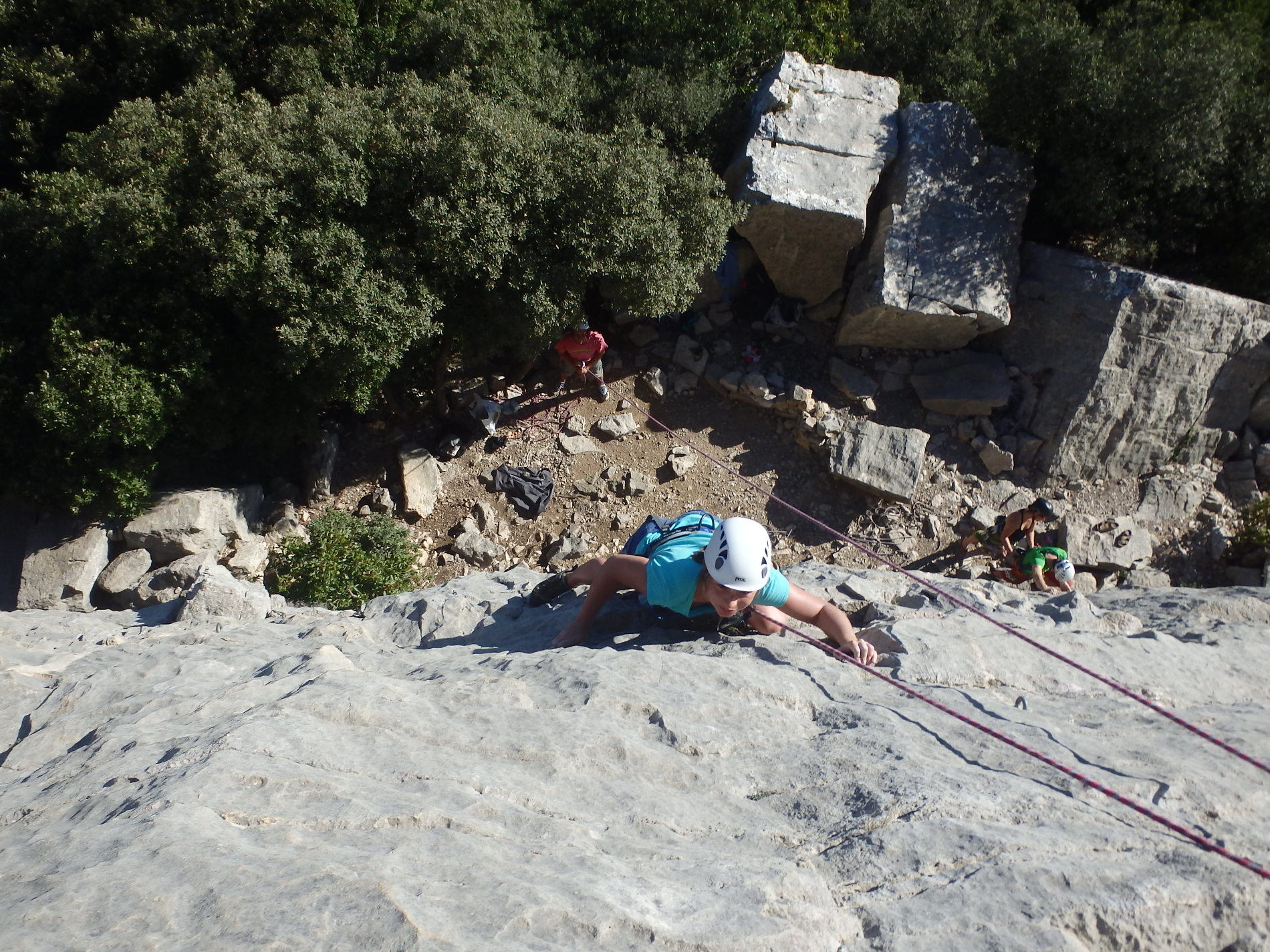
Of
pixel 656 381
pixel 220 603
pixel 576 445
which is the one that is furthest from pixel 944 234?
pixel 220 603

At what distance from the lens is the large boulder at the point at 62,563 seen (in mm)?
8914

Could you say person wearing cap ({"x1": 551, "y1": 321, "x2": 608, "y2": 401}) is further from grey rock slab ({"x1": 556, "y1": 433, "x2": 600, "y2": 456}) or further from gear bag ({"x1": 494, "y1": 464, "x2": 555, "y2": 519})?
gear bag ({"x1": 494, "y1": 464, "x2": 555, "y2": 519})

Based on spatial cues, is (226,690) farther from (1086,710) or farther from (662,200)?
(662,200)

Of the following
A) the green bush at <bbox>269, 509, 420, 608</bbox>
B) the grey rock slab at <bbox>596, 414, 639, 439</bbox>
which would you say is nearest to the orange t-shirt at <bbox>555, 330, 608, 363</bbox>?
the grey rock slab at <bbox>596, 414, 639, 439</bbox>

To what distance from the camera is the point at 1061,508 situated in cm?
1141

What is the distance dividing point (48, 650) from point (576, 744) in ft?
15.0

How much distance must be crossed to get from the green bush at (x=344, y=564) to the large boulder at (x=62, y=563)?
1.87m

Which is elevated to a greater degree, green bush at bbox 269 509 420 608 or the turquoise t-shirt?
the turquoise t-shirt

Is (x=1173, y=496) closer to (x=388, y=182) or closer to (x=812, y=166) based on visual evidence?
(x=812, y=166)

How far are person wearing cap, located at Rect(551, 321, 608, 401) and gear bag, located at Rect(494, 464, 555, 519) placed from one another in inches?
66.2

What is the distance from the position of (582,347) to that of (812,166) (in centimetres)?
421

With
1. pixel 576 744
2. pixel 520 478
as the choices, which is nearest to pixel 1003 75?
pixel 520 478

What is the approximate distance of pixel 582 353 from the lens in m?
11.5

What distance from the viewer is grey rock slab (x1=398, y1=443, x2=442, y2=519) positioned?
35.1ft
